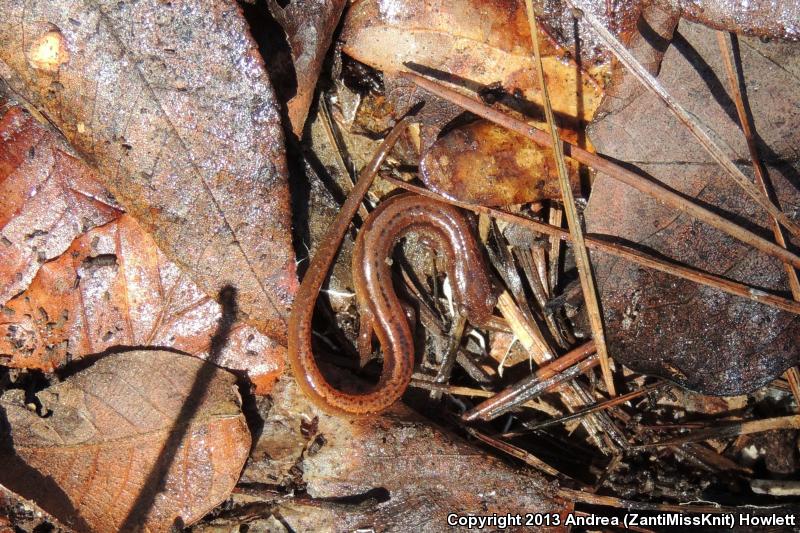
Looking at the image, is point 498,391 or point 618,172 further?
point 498,391

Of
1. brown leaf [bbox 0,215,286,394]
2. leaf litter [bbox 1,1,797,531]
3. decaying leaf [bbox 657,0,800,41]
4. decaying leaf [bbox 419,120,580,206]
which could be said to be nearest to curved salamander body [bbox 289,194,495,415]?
leaf litter [bbox 1,1,797,531]

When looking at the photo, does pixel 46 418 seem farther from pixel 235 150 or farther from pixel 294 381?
pixel 235 150

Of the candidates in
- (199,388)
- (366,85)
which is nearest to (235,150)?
(366,85)

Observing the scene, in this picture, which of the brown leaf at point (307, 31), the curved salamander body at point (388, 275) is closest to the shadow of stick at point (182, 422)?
the curved salamander body at point (388, 275)

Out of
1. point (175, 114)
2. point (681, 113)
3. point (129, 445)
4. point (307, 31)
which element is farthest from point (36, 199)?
point (681, 113)

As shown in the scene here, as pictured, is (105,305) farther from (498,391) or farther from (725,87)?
(725,87)

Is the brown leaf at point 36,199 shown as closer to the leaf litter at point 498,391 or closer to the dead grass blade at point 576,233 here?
the leaf litter at point 498,391
